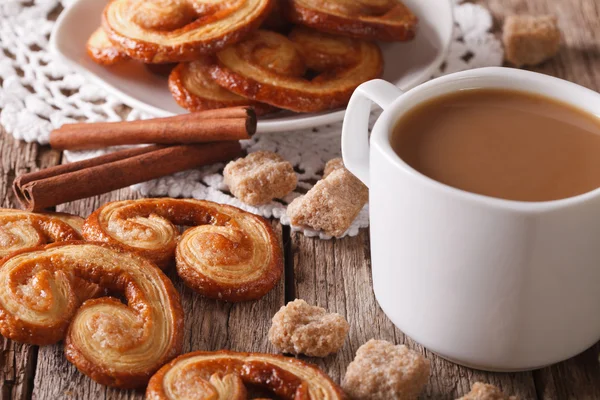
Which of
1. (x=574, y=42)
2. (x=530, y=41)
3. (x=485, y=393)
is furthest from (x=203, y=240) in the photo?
(x=574, y=42)

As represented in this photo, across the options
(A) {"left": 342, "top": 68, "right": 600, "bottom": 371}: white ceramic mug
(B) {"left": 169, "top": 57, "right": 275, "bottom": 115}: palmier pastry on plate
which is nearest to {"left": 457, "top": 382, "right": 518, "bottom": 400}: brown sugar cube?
(A) {"left": 342, "top": 68, "right": 600, "bottom": 371}: white ceramic mug

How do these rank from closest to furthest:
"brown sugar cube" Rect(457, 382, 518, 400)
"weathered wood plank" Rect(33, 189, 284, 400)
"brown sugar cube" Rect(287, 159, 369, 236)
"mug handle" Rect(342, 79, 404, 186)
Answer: "brown sugar cube" Rect(457, 382, 518, 400) < "weathered wood plank" Rect(33, 189, 284, 400) < "mug handle" Rect(342, 79, 404, 186) < "brown sugar cube" Rect(287, 159, 369, 236)

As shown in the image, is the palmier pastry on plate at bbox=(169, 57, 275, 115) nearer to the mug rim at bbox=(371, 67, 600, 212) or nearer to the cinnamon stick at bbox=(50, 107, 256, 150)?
the cinnamon stick at bbox=(50, 107, 256, 150)

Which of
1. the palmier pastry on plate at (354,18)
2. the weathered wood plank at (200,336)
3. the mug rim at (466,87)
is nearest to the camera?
the mug rim at (466,87)

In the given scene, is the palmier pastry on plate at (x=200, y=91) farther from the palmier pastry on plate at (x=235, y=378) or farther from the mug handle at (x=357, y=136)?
the palmier pastry on plate at (x=235, y=378)

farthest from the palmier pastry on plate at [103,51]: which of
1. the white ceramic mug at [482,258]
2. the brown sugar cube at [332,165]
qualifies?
the white ceramic mug at [482,258]
